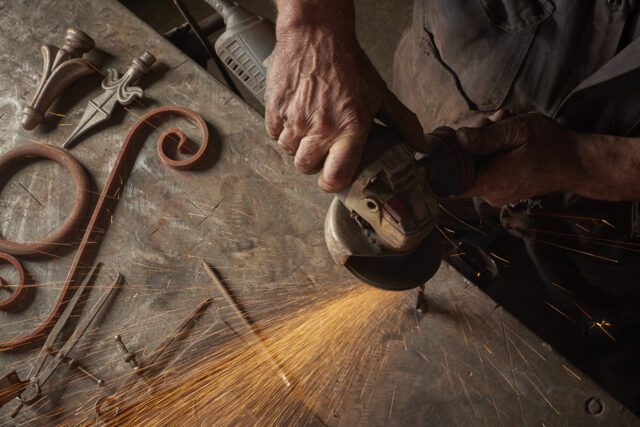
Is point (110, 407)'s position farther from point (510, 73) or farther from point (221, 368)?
point (510, 73)

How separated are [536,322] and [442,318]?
868 mm

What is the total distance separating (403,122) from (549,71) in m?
0.76

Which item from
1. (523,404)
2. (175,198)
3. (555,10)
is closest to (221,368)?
(175,198)

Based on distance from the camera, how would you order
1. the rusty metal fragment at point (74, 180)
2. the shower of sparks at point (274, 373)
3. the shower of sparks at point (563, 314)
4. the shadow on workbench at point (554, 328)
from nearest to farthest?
the shower of sparks at point (274, 373)
the rusty metal fragment at point (74, 180)
the shadow on workbench at point (554, 328)
the shower of sparks at point (563, 314)

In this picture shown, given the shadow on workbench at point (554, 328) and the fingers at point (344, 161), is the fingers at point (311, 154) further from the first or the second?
the shadow on workbench at point (554, 328)

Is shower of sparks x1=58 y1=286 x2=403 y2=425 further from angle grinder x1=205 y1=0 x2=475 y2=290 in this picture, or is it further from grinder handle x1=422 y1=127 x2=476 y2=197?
grinder handle x1=422 y1=127 x2=476 y2=197

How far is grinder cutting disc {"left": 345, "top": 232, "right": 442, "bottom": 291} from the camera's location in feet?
4.57

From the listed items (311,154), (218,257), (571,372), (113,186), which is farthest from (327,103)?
(571,372)

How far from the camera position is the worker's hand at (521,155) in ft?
4.87

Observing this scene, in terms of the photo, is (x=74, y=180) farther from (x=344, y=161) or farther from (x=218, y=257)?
(x=344, y=161)

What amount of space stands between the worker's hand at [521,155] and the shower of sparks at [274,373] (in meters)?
0.50

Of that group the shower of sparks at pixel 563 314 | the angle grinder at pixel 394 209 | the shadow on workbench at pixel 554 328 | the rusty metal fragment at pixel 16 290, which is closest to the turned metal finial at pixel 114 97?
the rusty metal fragment at pixel 16 290

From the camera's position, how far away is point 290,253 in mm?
1774

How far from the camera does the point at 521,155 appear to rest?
1.51 metres
